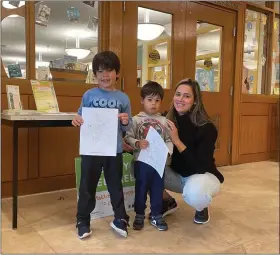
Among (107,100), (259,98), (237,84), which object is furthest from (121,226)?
(259,98)

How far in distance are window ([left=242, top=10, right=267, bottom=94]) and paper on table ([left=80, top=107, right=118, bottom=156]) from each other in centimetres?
279

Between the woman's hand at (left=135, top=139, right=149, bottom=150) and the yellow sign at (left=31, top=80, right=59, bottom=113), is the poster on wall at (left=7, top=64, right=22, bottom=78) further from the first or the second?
the woman's hand at (left=135, top=139, right=149, bottom=150)

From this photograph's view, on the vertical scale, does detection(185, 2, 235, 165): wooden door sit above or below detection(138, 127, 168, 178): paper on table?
above

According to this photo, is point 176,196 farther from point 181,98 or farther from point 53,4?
point 53,4

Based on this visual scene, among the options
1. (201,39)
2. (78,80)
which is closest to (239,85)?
(201,39)

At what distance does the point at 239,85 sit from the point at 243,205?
6.22 ft

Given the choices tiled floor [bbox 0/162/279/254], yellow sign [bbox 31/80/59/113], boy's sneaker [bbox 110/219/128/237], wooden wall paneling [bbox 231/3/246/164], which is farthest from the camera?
wooden wall paneling [bbox 231/3/246/164]

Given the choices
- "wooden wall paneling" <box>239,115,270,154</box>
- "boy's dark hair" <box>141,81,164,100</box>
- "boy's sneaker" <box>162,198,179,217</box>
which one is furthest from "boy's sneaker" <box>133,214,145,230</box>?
"wooden wall paneling" <box>239,115,270,154</box>

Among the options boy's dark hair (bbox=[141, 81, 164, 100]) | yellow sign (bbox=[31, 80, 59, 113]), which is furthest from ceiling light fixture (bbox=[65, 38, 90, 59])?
boy's dark hair (bbox=[141, 81, 164, 100])

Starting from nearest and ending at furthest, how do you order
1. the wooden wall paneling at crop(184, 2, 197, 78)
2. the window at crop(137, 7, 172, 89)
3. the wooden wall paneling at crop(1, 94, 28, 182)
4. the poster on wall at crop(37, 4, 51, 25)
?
1. the wooden wall paneling at crop(1, 94, 28, 182)
2. the poster on wall at crop(37, 4, 51, 25)
3. the window at crop(137, 7, 172, 89)
4. the wooden wall paneling at crop(184, 2, 197, 78)

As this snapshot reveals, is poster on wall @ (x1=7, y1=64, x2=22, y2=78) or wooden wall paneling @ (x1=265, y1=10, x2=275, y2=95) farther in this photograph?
wooden wall paneling @ (x1=265, y1=10, x2=275, y2=95)

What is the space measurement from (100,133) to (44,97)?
34.0 inches

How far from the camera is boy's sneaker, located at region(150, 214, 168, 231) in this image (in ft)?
6.00

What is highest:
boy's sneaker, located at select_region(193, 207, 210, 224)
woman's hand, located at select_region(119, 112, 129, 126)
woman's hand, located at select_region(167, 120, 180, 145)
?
woman's hand, located at select_region(119, 112, 129, 126)
